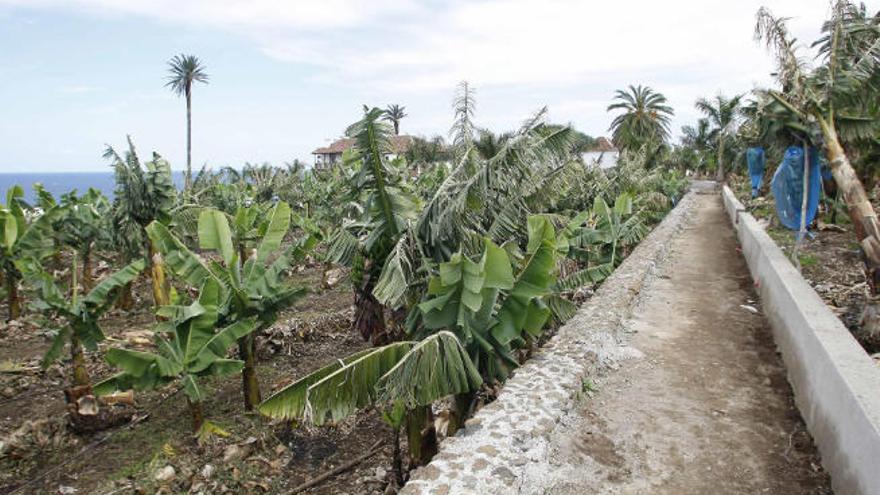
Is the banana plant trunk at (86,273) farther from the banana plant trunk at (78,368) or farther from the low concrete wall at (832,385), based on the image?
the low concrete wall at (832,385)

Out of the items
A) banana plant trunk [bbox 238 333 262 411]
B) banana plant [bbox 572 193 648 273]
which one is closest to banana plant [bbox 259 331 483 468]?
banana plant trunk [bbox 238 333 262 411]

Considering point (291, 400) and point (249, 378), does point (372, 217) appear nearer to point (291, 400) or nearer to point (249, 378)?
point (291, 400)

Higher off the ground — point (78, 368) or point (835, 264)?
point (835, 264)

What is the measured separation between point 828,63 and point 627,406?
20.6 ft

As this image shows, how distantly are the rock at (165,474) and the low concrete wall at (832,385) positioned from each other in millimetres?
6522

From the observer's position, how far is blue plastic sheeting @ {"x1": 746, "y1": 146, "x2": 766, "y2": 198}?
16953 millimetres

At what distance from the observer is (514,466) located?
11.3 feet

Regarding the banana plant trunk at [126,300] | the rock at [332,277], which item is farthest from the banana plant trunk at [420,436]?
the banana plant trunk at [126,300]

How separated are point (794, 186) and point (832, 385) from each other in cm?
631

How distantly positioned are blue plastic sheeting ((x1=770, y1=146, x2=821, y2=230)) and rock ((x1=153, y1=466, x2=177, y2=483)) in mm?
9780

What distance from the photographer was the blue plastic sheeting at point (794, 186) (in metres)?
8.25

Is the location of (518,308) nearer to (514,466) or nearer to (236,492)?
(514,466)

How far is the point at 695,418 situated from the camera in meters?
4.45

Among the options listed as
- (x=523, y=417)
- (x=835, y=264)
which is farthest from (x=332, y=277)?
(x=523, y=417)
